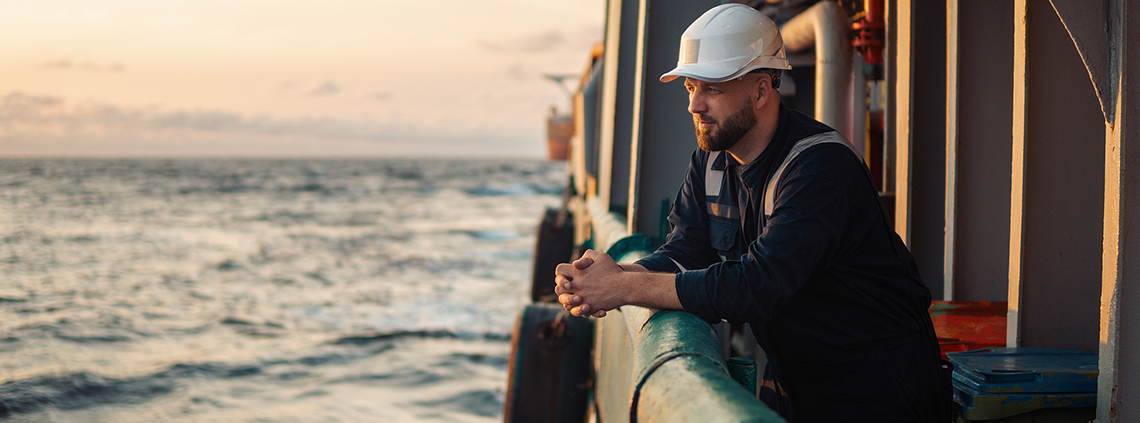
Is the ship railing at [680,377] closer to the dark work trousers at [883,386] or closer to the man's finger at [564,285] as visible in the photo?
the man's finger at [564,285]

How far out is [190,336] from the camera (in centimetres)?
1002

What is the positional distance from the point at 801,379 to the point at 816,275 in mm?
372

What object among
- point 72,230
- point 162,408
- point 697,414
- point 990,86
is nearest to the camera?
point 697,414

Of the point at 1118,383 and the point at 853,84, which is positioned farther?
the point at 853,84

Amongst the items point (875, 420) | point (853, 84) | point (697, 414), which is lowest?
point (875, 420)

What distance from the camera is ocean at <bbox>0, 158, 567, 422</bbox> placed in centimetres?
745

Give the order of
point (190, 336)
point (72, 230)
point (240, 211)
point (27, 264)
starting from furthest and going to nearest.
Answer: point (240, 211) → point (72, 230) → point (27, 264) → point (190, 336)

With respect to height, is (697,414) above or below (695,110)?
below

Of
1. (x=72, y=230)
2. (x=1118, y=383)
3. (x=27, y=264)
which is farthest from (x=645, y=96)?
(x=72, y=230)

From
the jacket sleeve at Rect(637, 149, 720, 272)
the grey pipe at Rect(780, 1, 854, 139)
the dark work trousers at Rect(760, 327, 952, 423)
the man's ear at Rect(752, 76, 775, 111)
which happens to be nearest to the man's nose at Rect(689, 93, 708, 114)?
the man's ear at Rect(752, 76, 775, 111)

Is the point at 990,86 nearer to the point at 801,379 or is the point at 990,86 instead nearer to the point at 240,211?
the point at 801,379

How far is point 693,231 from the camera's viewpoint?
8.62 ft

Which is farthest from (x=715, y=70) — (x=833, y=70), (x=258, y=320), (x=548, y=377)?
(x=258, y=320)

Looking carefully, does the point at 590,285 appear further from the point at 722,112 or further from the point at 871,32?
the point at 871,32
